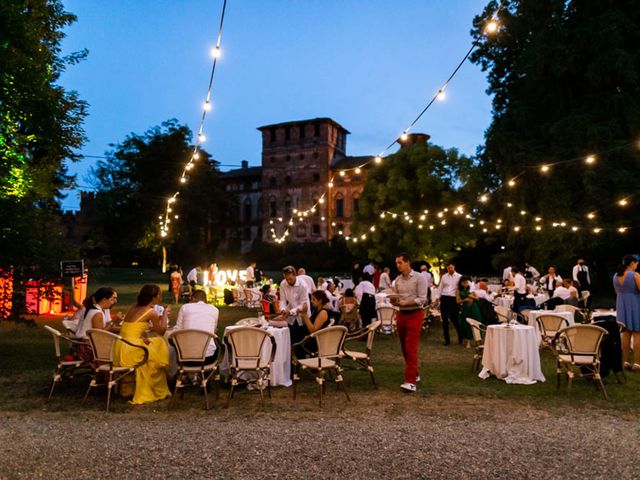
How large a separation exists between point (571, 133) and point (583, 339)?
15.9 meters

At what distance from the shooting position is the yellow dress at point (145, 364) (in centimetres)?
603

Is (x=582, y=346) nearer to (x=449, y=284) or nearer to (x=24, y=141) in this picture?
(x=449, y=284)

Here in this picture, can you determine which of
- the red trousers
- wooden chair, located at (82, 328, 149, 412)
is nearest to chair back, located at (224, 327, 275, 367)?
wooden chair, located at (82, 328, 149, 412)

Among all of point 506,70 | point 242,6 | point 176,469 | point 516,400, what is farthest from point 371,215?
point 176,469

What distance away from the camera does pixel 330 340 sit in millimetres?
6363

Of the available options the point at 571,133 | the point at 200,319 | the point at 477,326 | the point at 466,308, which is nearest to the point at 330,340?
the point at 200,319

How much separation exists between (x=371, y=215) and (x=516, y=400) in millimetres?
29830

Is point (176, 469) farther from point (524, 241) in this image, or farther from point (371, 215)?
point (371, 215)

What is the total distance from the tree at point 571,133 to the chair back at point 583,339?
1406 centimetres

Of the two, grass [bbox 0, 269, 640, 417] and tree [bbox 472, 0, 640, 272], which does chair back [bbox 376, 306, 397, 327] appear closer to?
grass [bbox 0, 269, 640, 417]

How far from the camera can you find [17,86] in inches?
340

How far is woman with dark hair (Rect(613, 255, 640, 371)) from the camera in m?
7.66

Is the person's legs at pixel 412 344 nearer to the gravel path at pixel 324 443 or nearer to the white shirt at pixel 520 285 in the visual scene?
the gravel path at pixel 324 443

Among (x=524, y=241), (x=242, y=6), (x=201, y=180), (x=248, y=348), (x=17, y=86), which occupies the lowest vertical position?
(x=248, y=348)
